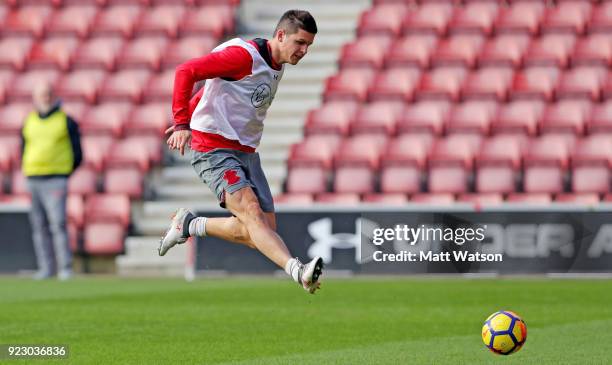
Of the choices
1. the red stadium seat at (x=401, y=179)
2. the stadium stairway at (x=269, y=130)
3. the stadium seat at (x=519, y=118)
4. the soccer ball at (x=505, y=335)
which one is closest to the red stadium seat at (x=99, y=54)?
the stadium stairway at (x=269, y=130)

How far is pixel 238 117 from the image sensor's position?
7238 millimetres

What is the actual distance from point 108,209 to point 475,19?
6035 millimetres

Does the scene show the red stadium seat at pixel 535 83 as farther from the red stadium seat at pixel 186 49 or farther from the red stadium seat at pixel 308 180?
the red stadium seat at pixel 186 49

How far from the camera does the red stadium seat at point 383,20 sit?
17453 millimetres

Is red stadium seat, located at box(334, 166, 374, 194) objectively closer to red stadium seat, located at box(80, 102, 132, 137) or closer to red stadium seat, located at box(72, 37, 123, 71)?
red stadium seat, located at box(80, 102, 132, 137)

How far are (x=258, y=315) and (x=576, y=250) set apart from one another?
498 cm

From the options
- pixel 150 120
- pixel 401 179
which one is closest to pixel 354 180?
pixel 401 179

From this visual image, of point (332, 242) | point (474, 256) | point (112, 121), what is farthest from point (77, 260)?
point (474, 256)

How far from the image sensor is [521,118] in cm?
1532

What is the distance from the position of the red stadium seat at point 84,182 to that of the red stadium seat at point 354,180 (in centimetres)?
322

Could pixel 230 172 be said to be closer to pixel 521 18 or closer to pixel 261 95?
pixel 261 95

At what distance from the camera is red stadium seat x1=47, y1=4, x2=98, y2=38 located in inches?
727

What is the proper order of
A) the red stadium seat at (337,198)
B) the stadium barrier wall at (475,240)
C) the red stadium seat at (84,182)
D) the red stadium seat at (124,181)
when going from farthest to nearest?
the red stadium seat at (84,182) < the red stadium seat at (124,181) < the red stadium seat at (337,198) < the stadium barrier wall at (475,240)

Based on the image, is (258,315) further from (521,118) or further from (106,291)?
(521,118)
